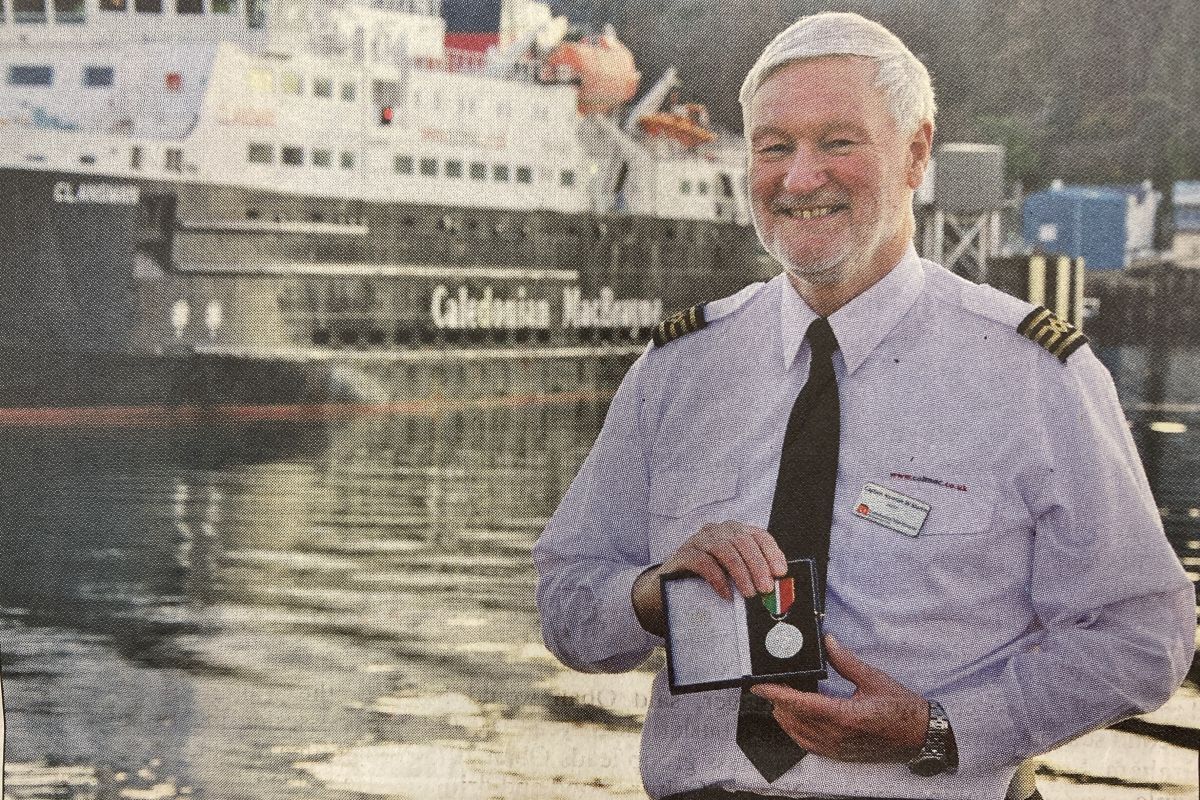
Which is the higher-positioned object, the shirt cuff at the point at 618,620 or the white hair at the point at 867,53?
the white hair at the point at 867,53

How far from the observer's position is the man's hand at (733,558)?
1516 mm

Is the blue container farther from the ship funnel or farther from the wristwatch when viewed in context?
the wristwatch

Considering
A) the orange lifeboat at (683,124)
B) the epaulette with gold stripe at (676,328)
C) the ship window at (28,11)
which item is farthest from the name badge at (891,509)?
the ship window at (28,11)

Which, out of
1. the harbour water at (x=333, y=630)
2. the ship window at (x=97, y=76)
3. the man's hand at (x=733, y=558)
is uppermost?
the ship window at (x=97, y=76)

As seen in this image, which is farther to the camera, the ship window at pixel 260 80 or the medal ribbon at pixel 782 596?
the ship window at pixel 260 80

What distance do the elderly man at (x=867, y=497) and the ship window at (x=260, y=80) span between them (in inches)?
298

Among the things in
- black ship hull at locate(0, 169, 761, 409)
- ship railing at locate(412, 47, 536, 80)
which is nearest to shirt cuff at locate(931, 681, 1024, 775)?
ship railing at locate(412, 47, 536, 80)

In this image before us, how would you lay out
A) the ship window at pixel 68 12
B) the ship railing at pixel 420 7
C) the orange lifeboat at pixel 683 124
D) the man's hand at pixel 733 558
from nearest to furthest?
the man's hand at pixel 733 558
the orange lifeboat at pixel 683 124
the ship railing at pixel 420 7
the ship window at pixel 68 12

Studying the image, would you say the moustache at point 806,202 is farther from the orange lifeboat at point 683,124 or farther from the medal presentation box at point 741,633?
the orange lifeboat at point 683,124

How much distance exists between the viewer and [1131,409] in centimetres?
522

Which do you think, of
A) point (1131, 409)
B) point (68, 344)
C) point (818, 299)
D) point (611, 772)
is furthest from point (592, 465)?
point (68, 344)

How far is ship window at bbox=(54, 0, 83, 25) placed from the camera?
8.90m

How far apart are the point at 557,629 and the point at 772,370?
0.31 m

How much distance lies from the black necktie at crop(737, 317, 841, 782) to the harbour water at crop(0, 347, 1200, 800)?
2256mm
